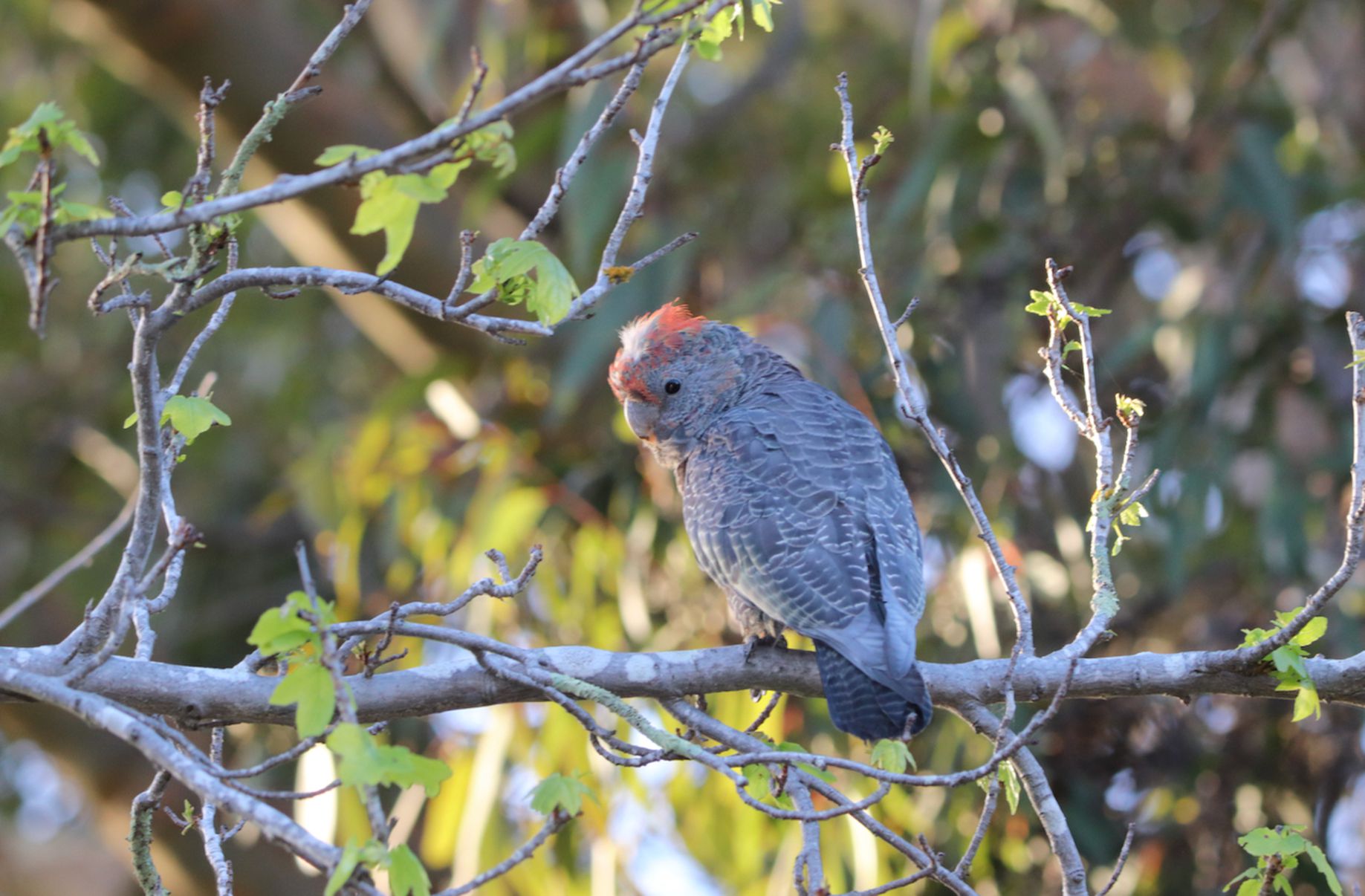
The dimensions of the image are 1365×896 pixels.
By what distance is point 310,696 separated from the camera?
1.40 m

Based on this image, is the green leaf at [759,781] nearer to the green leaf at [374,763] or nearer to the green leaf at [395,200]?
the green leaf at [374,763]

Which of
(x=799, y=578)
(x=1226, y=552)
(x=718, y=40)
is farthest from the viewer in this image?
(x=1226, y=552)

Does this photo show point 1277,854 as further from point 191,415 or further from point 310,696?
point 191,415

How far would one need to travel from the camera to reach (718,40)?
173cm

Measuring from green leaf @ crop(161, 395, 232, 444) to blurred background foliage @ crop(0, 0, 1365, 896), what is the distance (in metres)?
1.72

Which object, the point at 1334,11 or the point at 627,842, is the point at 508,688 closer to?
the point at 627,842

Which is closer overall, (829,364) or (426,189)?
(426,189)

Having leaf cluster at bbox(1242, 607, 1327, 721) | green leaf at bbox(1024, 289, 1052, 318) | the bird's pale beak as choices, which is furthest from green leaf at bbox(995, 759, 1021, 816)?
the bird's pale beak

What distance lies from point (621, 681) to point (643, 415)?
3.83 ft

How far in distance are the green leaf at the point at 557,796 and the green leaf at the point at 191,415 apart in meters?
0.64

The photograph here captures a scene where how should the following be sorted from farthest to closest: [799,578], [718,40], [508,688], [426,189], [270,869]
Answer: [270,869] → [799,578] → [508,688] → [718,40] → [426,189]

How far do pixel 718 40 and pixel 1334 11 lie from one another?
5.01 meters

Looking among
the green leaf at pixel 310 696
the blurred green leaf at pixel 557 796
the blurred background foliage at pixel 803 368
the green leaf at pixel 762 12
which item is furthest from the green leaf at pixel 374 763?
the blurred background foliage at pixel 803 368

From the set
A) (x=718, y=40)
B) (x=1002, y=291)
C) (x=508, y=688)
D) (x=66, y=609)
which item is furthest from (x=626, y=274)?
(x=66, y=609)
